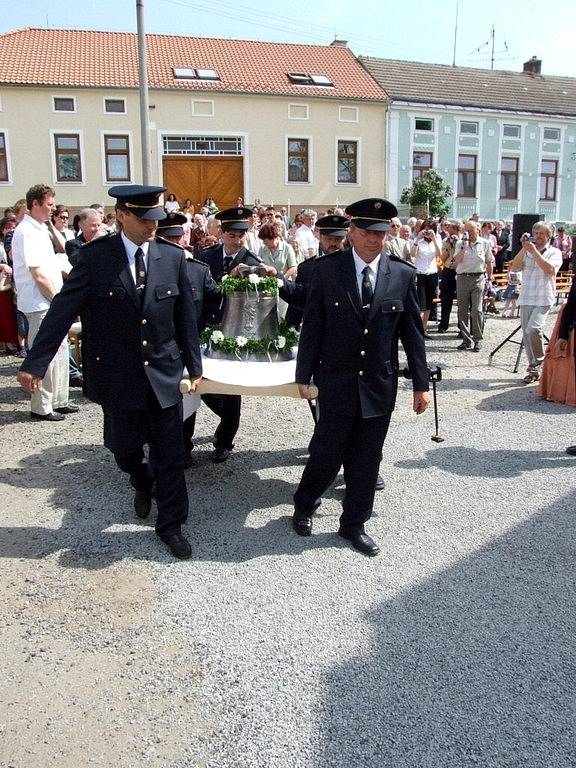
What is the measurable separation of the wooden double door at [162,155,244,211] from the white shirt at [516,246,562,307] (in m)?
21.2

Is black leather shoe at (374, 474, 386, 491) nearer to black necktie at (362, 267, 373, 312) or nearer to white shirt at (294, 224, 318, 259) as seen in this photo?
black necktie at (362, 267, 373, 312)

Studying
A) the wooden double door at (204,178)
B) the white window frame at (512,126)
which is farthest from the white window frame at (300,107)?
the white window frame at (512,126)

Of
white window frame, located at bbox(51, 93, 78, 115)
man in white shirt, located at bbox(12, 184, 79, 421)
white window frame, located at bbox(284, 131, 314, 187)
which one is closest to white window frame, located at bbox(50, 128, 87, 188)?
white window frame, located at bbox(51, 93, 78, 115)

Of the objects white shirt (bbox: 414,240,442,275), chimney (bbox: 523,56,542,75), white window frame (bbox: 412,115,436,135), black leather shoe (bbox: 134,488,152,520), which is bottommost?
black leather shoe (bbox: 134,488,152,520)

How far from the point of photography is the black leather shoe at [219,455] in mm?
5793

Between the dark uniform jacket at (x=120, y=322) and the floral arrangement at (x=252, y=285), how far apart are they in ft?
3.07

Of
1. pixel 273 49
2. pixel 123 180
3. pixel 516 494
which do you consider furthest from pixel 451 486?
pixel 273 49

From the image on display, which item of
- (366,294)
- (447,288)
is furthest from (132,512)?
(447,288)

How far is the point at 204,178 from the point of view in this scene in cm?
2881

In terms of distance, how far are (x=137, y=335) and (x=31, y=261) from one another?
3284 millimetres

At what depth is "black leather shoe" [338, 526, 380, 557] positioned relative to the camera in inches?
165

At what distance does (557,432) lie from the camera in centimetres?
673

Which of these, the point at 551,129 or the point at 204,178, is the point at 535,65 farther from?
the point at 204,178

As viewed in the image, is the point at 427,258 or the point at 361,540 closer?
the point at 361,540
